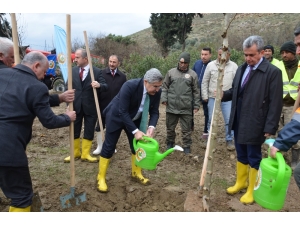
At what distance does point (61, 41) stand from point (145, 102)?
1282 mm

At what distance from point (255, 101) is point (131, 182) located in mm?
2028

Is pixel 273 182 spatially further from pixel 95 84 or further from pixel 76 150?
pixel 76 150

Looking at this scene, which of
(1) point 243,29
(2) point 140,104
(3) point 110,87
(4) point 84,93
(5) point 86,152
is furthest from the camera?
(1) point 243,29

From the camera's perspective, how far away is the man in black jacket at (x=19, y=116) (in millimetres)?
2299

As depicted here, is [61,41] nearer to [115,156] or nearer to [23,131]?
[23,131]

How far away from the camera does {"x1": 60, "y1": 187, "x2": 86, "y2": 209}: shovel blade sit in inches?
121

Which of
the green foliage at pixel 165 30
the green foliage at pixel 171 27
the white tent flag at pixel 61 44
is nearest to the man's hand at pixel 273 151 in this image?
the white tent flag at pixel 61 44

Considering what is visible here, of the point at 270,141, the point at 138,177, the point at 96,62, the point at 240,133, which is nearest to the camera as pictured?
the point at 270,141

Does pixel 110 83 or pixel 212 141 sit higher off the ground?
pixel 110 83

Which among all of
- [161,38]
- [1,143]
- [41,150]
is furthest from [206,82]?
[161,38]

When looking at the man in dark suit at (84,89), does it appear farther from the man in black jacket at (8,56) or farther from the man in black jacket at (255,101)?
the man in black jacket at (255,101)

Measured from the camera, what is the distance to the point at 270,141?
2.60 metres

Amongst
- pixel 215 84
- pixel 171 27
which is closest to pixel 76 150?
pixel 215 84

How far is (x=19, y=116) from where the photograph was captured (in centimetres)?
232
